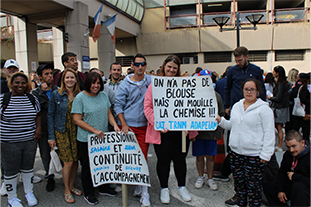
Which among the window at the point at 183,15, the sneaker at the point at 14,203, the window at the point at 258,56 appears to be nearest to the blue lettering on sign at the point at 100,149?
the sneaker at the point at 14,203

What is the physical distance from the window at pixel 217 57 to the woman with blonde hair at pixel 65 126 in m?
16.0

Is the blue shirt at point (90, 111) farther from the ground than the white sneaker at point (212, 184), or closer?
farther from the ground

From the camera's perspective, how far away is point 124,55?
763 inches

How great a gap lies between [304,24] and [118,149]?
18797 mm

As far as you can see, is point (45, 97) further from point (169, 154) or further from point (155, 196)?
point (155, 196)

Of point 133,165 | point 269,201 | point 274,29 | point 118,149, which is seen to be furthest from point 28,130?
point 274,29

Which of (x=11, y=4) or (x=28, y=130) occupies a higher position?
(x=11, y=4)

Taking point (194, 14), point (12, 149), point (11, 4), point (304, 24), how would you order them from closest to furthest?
point (12, 149) → point (11, 4) → point (304, 24) → point (194, 14)

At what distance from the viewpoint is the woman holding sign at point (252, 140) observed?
9.12 feet

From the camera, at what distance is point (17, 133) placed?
3.18 m

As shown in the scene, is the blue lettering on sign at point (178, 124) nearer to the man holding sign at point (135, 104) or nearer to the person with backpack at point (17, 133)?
the man holding sign at point (135, 104)

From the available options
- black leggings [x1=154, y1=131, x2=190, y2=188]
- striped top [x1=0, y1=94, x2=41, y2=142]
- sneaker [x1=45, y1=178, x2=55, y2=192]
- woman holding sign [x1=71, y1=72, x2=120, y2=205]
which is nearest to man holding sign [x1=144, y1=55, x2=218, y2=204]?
black leggings [x1=154, y1=131, x2=190, y2=188]

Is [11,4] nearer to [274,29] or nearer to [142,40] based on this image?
[142,40]

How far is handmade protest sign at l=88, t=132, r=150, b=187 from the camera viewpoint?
3.14 metres
